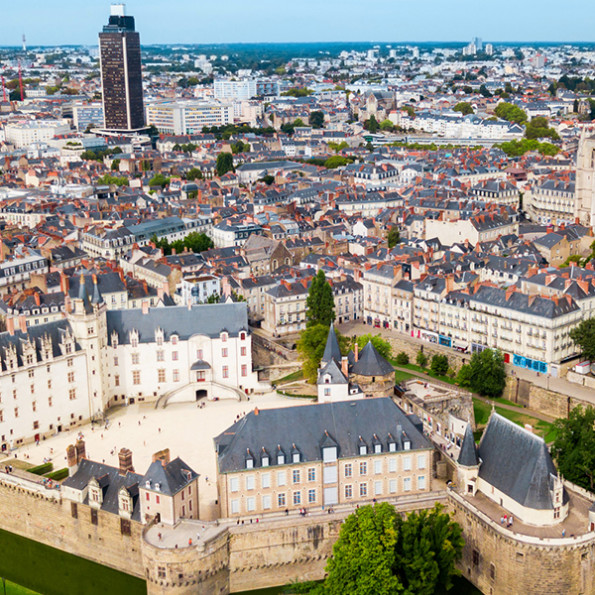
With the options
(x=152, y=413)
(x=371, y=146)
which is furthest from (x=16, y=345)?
(x=371, y=146)

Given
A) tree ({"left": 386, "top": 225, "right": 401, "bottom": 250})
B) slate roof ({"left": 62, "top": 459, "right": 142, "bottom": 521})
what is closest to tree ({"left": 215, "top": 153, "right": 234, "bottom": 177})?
tree ({"left": 386, "top": 225, "right": 401, "bottom": 250})

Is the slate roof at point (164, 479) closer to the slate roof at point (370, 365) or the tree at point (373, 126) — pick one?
the slate roof at point (370, 365)

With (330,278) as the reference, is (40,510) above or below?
below

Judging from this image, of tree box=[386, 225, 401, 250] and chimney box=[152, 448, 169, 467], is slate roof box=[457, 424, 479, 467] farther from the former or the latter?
tree box=[386, 225, 401, 250]

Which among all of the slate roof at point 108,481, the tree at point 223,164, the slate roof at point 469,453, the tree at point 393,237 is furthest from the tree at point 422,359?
the tree at point 223,164

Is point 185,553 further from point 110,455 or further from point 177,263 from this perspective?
point 177,263

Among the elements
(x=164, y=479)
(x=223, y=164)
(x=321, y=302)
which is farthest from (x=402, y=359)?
(x=223, y=164)

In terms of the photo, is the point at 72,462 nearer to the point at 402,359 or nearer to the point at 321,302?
the point at 321,302

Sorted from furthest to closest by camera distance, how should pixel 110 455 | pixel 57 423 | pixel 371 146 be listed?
pixel 371 146, pixel 57 423, pixel 110 455

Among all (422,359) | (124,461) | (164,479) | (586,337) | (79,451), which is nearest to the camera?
(164,479)
